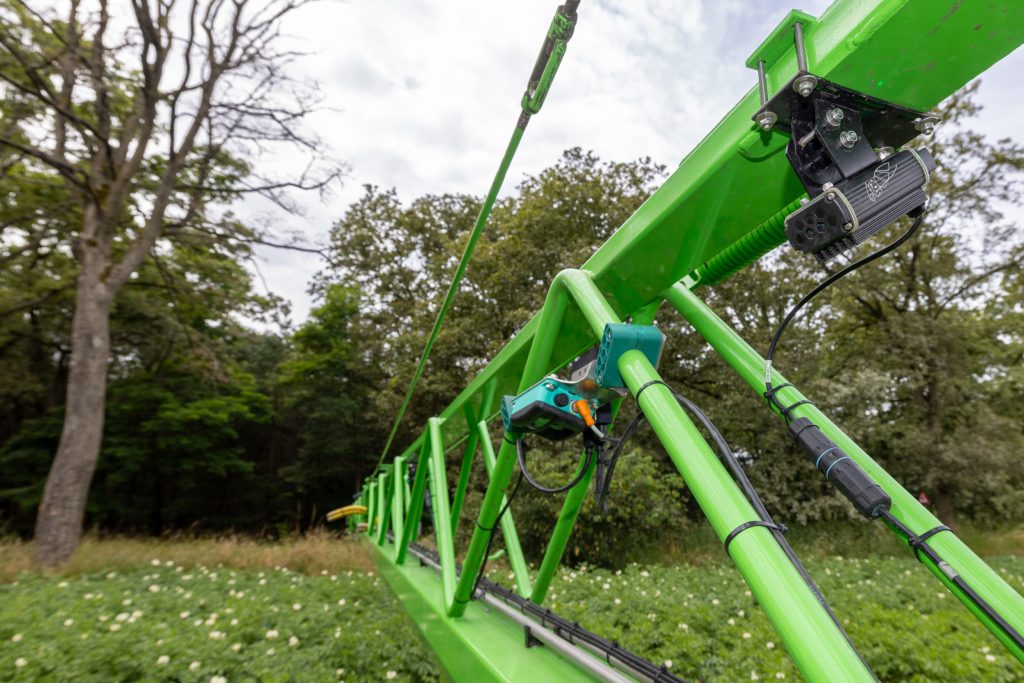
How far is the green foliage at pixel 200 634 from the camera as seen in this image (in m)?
2.78

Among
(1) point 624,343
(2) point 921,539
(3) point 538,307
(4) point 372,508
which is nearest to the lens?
(2) point 921,539

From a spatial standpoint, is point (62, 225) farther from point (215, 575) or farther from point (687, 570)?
point (687, 570)

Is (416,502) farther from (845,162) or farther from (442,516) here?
(845,162)

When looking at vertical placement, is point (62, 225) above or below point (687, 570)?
Result: above

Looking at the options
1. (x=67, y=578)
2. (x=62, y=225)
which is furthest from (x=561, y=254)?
(x=62, y=225)

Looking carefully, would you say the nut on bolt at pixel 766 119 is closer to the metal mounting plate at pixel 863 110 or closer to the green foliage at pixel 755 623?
the metal mounting plate at pixel 863 110

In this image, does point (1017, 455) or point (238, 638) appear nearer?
point (238, 638)

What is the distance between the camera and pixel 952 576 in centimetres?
100

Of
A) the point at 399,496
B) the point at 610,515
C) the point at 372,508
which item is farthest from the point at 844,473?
the point at 610,515

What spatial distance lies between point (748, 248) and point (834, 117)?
1.57 feet

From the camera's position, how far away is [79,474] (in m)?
7.38

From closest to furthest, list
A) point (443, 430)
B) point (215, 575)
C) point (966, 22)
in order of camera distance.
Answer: point (966, 22), point (443, 430), point (215, 575)

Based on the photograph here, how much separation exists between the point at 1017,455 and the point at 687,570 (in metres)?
9.24

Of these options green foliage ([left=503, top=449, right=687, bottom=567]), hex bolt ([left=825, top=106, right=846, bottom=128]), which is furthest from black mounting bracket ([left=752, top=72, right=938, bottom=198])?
green foliage ([left=503, top=449, right=687, bottom=567])
